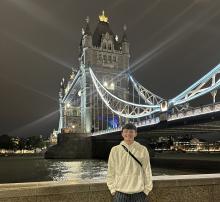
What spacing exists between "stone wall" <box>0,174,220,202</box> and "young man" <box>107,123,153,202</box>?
132 cm

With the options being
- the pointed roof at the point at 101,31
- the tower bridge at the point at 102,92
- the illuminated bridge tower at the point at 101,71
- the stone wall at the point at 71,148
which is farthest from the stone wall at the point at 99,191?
the pointed roof at the point at 101,31

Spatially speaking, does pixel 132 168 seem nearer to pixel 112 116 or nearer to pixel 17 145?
pixel 112 116

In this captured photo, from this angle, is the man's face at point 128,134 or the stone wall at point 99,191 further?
the stone wall at point 99,191

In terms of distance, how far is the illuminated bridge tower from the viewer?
250ft

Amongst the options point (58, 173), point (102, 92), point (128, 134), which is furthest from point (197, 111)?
point (102, 92)

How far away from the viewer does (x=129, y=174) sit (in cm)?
402

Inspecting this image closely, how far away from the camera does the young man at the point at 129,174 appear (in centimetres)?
399

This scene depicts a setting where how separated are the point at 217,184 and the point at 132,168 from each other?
92.1 inches

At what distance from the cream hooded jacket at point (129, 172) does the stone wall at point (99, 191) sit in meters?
1.35

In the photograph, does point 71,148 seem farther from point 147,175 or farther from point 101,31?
point 147,175

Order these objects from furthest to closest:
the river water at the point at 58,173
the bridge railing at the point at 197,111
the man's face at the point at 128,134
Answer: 1. the bridge railing at the point at 197,111
2. the river water at the point at 58,173
3. the man's face at the point at 128,134

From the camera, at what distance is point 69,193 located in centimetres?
522

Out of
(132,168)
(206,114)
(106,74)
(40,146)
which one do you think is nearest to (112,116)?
(106,74)

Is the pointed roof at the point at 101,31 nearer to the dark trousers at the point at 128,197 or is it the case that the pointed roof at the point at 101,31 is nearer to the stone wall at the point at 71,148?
the stone wall at the point at 71,148
